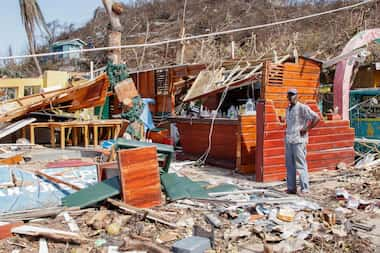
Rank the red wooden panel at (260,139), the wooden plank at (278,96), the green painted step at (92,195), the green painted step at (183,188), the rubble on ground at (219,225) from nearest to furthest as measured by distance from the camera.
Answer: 1. the rubble on ground at (219,225)
2. the green painted step at (92,195)
3. the green painted step at (183,188)
4. the red wooden panel at (260,139)
5. the wooden plank at (278,96)

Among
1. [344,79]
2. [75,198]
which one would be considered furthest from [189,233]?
[344,79]

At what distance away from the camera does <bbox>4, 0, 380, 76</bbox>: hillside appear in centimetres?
1725

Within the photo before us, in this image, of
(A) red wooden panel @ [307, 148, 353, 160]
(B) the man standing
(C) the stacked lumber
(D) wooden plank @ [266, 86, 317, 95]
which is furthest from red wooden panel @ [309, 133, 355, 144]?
(C) the stacked lumber

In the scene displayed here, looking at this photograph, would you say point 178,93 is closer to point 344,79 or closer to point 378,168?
point 344,79

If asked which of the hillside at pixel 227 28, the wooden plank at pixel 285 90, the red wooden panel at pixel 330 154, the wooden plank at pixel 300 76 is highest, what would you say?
the hillside at pixel 227 28

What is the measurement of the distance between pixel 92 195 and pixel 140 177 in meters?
0.72

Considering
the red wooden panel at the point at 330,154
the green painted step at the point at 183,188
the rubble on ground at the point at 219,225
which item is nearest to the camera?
the rubble on ground at the point at 219,225

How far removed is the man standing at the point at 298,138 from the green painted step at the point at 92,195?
9.58 feet

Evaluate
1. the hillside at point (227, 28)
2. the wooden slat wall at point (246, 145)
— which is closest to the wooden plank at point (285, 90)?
the wooden slat wall at point (246, 145)

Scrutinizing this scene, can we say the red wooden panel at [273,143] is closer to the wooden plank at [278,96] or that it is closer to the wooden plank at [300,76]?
the wooden plank at [278,96]

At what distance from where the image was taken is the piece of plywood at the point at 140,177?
5.82 m

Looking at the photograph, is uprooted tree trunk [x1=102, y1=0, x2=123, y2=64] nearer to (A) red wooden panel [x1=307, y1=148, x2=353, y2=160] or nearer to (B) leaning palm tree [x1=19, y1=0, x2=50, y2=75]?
(B) leaning palm tree [x1=19, y1=0, x2=50, y2=75]

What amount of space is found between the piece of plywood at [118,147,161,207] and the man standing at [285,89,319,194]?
7.78 ft

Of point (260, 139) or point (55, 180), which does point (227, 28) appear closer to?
point (260, 139)
